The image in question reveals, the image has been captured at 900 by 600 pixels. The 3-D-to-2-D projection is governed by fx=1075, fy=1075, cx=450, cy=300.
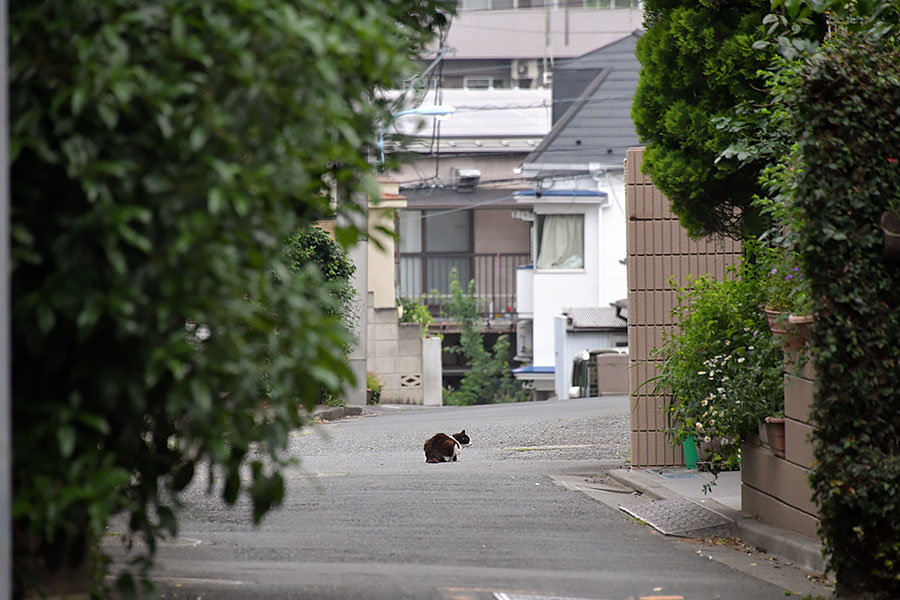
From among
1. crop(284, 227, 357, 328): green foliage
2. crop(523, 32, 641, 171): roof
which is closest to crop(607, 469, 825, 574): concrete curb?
crop(284, 227, 357, 328): green foliage

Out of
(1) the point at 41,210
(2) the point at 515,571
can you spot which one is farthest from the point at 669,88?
(1) the point at 41,210

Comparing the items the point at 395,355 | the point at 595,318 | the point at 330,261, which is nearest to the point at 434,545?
the point at 330,261

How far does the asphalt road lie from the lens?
5352mm

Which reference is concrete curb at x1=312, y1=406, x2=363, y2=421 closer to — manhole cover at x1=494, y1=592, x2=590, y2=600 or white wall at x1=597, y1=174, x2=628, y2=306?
white wall at x1=597, y1=174, x2=628, y2=306

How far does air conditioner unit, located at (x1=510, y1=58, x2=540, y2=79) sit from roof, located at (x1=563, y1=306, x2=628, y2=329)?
14095 millimetres

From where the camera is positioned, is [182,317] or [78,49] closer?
[78,49]

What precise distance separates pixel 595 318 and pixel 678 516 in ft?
55.3

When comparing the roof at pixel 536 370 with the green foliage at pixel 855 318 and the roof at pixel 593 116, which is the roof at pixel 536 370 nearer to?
the roof at pixel 593 116

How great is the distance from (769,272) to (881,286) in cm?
197

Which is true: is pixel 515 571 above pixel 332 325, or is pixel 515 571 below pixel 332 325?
below

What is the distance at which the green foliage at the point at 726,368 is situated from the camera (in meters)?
7.28

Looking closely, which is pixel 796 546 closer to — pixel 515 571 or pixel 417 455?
pixel 515 571

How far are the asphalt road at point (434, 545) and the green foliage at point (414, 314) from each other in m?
14.4

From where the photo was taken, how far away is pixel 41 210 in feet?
10.2
